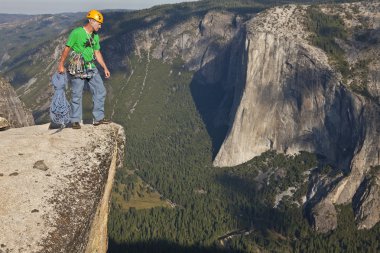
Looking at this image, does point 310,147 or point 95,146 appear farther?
point 310,147

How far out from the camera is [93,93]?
97.3ft

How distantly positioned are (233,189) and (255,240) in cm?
3913

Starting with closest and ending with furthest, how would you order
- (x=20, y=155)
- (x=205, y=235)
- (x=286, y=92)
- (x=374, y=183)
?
(x=20, y=155)
(x=205, y=235)
(x=374, y=183)
(x=286, y=92)

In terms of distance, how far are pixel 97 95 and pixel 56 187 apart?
28.3 ft

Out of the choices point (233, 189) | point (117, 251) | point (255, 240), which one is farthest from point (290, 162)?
point (117, 251)

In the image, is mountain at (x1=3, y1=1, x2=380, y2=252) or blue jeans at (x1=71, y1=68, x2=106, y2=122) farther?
mountain at (x1=3, y1=1, x2=380, y2=252)

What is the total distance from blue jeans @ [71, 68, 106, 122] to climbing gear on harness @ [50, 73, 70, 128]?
572 millimetres

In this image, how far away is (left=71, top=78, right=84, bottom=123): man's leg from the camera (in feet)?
93.4

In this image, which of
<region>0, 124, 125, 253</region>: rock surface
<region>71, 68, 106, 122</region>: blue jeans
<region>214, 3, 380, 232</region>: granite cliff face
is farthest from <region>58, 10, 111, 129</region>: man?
<region>214, 3, 380, 232</region>: granite cliff face

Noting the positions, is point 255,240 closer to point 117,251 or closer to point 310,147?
point 117,251

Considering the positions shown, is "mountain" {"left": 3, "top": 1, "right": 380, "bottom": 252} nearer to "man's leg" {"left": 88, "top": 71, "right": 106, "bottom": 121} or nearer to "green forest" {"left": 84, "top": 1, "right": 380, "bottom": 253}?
"green forest" {"left": 84, "top": 1, "right": 380, "bottom": 253}

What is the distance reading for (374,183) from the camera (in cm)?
15638

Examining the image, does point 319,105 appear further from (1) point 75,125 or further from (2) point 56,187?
(2) point 56,187

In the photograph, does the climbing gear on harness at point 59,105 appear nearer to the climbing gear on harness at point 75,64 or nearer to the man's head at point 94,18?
the climbing gear on harness at point 75,64
